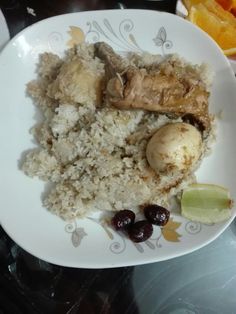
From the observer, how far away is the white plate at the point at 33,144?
200 cm

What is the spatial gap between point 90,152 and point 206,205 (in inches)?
23.2

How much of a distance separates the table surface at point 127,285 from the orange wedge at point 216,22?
0.99m

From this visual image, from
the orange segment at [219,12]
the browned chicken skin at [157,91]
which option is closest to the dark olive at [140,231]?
the browned chicken skin at [157,91]

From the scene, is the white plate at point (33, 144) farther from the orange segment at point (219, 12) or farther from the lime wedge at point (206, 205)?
the orange segment at point (219, 12)

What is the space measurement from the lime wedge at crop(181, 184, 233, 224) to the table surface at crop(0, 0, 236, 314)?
0.28 metres

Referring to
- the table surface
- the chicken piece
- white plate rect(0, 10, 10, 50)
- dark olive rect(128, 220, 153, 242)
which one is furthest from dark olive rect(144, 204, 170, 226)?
white plate rect(0, 10, 10, 50)

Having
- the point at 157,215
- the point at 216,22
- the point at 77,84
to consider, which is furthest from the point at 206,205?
the point at 216,22

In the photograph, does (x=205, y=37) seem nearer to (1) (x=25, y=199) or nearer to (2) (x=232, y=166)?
(2) (x=232, y=166)

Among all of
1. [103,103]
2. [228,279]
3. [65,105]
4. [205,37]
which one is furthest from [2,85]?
[228,279]

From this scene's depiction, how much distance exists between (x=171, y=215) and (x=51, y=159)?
621 mm

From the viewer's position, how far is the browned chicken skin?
2.04 meters

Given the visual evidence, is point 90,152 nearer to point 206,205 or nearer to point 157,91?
point 157,91

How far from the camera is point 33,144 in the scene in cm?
220

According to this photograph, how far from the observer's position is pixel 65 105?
2158 mm
